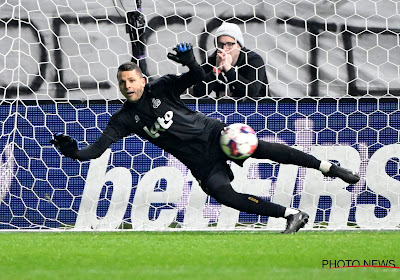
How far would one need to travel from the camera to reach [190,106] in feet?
22.0

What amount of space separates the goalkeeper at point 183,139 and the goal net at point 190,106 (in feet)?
2.44

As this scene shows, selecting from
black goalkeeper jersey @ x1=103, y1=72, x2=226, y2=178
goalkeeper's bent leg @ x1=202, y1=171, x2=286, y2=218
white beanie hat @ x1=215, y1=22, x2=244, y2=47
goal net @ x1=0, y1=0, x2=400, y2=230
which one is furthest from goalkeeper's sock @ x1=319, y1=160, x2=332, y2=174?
white beanie hat @ x1=215, y1=22, x2=244, y2=47

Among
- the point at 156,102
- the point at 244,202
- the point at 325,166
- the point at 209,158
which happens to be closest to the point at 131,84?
the point at 156,102

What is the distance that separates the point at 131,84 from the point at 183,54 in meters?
0.60

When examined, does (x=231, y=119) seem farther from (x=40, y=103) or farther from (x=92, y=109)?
(x=40, y=103)

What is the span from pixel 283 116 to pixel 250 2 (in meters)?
1.01

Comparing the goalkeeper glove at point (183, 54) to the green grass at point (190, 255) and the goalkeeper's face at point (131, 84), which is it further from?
the green grass at point (190, 255)

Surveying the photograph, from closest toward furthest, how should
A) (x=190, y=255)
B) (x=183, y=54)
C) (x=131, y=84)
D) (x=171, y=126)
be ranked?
(x=190, y=255)
(x=183, y=54)
(x=131, y=84)
(x=171, y=126)

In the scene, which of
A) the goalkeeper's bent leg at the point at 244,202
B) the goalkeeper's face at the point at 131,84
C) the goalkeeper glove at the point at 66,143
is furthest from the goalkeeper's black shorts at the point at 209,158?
the goalkeeper glove at the point at 66,143

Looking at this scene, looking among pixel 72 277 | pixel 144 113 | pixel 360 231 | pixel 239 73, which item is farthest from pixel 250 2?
pixel 72 277
